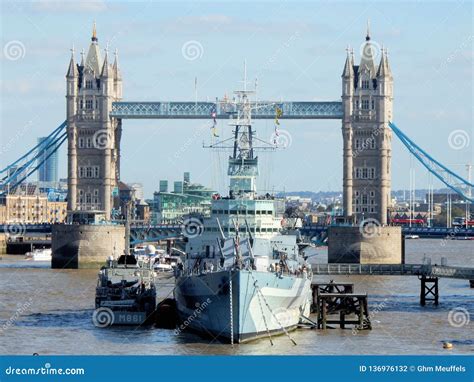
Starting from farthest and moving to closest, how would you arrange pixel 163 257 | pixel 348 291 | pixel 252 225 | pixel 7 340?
pixel 163 257 → pixel 348 291 → pixel 252 225 → pixel 7 340

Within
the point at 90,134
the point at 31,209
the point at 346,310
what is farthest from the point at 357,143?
the point at 346,310

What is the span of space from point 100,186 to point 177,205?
40974 mm

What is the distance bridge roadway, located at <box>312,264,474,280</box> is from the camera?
2438 inches

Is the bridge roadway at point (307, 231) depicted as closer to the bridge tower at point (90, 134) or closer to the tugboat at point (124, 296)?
the bridge tower at point (90, 134)

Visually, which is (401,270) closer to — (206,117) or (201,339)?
(201,339)

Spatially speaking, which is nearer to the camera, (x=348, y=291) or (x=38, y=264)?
(x=348, y=291)

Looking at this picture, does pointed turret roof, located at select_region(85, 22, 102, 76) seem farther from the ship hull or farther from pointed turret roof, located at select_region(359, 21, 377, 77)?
the ship hull

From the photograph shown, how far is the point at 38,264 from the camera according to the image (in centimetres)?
10431

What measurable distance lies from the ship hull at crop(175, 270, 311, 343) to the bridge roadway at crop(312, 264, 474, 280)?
1515 cm

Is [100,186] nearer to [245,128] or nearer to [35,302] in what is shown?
[35,302]

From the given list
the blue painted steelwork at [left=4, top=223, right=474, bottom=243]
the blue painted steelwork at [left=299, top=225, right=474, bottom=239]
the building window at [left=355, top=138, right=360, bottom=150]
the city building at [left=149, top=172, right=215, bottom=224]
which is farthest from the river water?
the city building at [left=149, top=172, right=215, bottom=224]

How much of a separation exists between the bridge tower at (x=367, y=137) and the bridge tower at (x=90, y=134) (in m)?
20.4

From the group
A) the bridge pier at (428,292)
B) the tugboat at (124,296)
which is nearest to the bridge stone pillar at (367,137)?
the bridge pier at (428,292)

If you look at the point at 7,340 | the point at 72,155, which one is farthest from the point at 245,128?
the point at 72,155
